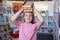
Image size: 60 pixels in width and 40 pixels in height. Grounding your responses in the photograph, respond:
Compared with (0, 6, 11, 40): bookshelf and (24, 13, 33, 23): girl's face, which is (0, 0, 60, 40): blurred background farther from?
(24, 13, 33, 23): girl's face

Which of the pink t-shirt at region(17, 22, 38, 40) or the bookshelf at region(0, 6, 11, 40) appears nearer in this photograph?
the pink t-shirt at region(17, 22, 38, 40)

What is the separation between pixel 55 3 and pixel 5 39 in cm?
62

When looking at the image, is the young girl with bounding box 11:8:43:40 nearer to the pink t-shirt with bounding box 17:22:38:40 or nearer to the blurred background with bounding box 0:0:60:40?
the pink t-shirt with bounding box 17:22:38:40

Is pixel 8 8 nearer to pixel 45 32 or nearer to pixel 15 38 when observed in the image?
pixel 15 38

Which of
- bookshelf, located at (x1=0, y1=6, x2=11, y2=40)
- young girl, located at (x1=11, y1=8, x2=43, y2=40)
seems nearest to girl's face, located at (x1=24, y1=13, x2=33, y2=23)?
young girl, located at (x1=11, y1=8, x2=43, y2=40)

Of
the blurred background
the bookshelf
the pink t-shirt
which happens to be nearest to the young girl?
the pink t-shirt

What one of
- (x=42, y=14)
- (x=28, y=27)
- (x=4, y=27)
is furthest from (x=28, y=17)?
(x=4, y=27)

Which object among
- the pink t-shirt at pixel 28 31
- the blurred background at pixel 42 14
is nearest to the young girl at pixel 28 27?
the pink t-shirt at pixel 28 31

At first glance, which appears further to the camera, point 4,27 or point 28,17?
point 4,27

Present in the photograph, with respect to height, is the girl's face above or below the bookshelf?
above

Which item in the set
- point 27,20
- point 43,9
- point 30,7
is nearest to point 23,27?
point 27,20

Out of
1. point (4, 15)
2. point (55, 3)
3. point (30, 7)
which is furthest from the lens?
point (4, 15)

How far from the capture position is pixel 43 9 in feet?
4.82

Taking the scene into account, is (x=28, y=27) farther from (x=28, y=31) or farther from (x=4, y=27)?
(x=4, y=27)
